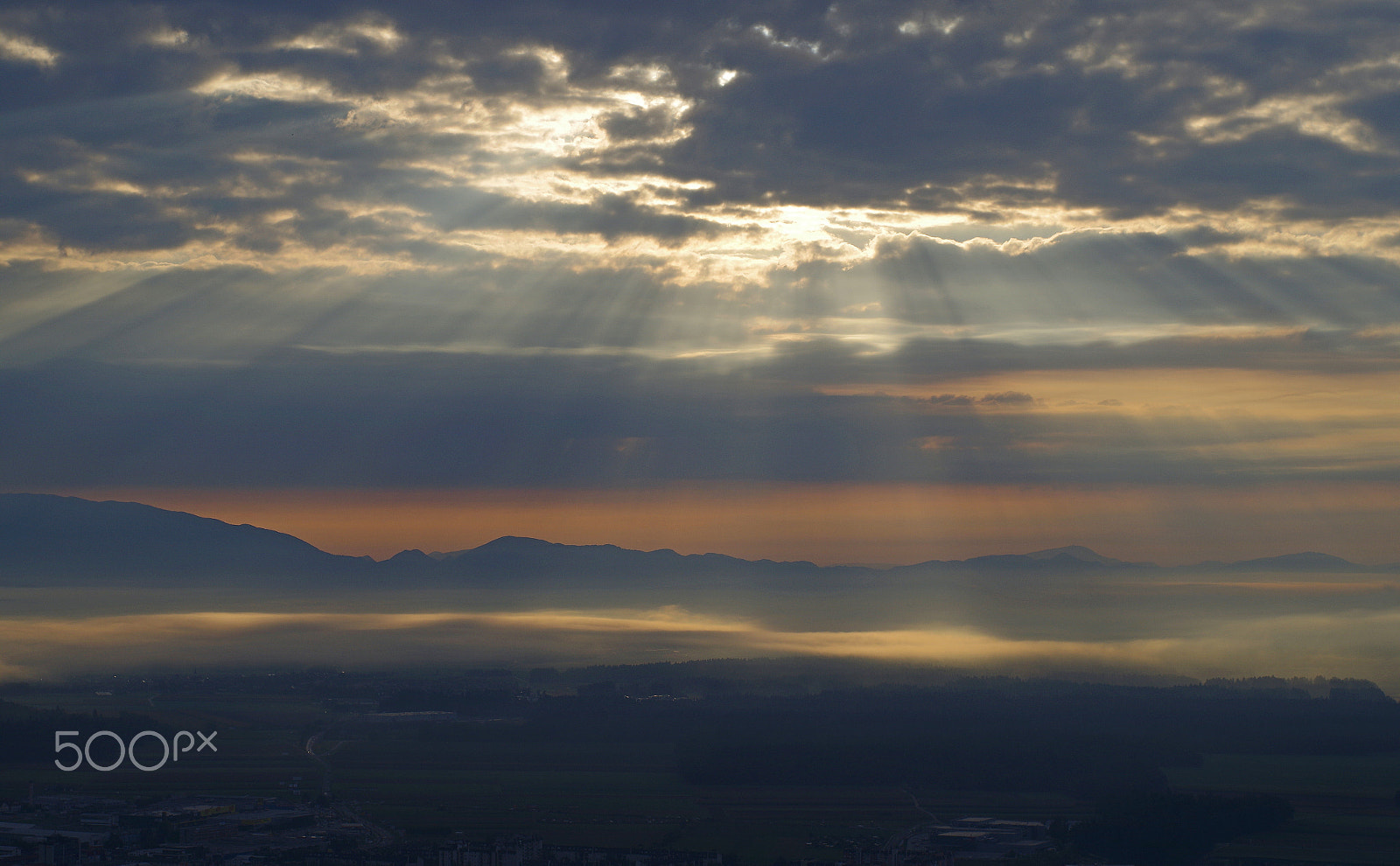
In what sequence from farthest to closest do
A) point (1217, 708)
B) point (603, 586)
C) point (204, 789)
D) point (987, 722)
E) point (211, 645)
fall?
point (603, 586)
point (211, 645)
point (1217, 708)
point (987, 722)
point (204, 789)

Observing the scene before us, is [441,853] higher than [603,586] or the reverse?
the reverse

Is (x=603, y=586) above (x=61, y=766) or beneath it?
above

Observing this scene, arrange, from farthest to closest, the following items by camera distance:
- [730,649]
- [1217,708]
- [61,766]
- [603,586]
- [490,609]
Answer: [603,586]
[490,609]
[730,649]
[1217,708]
[61,766]

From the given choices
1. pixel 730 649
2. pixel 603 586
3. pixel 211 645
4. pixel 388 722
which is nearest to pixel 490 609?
pixel 603 586

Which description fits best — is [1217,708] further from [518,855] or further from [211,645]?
[211,645]

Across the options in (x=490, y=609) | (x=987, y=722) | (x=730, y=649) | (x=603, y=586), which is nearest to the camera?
(x=987, y=722)

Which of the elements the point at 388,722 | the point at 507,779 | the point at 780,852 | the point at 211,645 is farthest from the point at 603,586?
the point at 780,852

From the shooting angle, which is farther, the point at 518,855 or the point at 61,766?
the point at 61,766

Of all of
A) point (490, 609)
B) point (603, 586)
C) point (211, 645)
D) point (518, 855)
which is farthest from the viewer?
point (603, 586)

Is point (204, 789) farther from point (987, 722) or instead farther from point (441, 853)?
point (987, 722)
